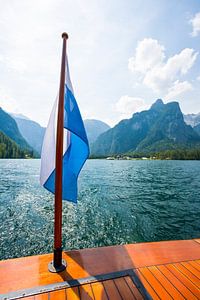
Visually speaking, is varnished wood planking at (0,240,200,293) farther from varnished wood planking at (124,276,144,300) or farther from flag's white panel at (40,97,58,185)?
flag's white panel at (40,97,58,185)

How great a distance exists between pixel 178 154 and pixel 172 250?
149612mm

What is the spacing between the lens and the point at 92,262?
3.99m

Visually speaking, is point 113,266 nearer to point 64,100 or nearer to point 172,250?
point 172,250

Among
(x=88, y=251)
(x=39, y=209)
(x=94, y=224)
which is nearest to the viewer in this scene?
(x=88, y=251)

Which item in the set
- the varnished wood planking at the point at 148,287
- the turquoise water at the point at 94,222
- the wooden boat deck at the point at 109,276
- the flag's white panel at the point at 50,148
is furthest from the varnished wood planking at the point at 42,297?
Answer: the turquoise water at the point at 94,222

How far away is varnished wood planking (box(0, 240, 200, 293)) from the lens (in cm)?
341

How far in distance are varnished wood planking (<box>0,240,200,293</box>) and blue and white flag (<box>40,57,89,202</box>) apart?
1448 millimetres

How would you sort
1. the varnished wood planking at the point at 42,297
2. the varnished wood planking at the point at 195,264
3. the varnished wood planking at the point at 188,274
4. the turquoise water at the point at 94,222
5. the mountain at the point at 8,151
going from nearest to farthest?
the varnished wood planking at the point at 42,297, the varnished wood planking at the point at 188,274, the varnished wood planking at the point at 195,264, the turquoise water at the point at 94,222, the mountain at the point at 8,151

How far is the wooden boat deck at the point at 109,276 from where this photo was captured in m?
3.09

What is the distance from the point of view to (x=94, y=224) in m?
11.4

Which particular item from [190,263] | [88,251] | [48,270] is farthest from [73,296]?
[190,263]

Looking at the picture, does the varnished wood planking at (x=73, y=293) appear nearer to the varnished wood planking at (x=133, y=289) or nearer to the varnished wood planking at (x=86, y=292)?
the varnished wood planking at (x=86, y=292)

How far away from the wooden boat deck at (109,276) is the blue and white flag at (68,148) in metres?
1.53

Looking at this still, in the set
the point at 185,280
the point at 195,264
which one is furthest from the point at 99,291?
the point at 195,264
